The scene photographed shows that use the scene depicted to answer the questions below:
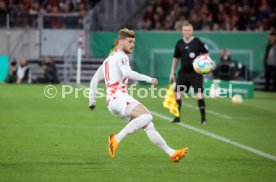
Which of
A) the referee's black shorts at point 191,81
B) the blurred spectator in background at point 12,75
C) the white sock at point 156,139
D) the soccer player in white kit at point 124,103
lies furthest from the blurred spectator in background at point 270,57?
the white sock at point 156,139

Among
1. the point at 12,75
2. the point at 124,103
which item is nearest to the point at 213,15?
the point at 12,75

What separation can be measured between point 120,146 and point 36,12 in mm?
23511

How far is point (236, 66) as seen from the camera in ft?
100.0

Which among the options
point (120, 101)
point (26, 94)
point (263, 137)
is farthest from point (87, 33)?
point (120, 101)

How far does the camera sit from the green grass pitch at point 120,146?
1013cm

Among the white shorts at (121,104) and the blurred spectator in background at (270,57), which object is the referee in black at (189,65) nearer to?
the white shorts at (121,104)

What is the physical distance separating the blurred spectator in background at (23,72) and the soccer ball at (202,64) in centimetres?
1792

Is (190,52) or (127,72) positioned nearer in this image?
(127,72)

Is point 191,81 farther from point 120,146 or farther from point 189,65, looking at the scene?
point 120,146

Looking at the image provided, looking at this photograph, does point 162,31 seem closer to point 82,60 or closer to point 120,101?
point 82,60

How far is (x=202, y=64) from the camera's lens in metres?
16.5

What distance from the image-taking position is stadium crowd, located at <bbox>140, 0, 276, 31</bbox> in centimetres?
3438

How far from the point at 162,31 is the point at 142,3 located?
3029 millimetres

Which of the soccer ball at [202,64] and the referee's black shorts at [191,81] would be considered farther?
the referee's black shorts at [191,81]
